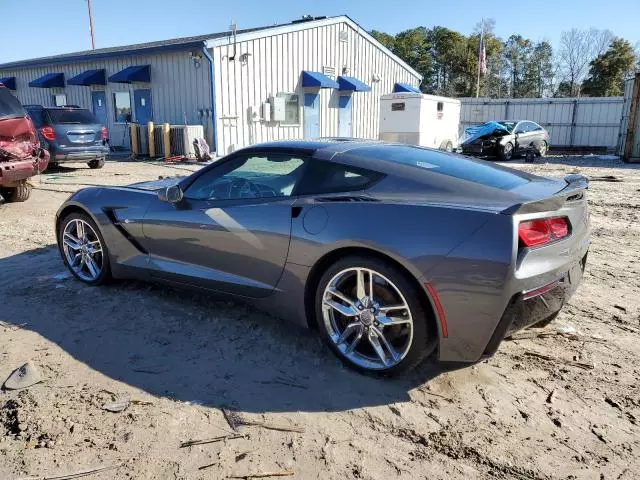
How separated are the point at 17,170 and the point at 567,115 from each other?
2464 cm

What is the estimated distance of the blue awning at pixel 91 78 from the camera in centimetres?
1944

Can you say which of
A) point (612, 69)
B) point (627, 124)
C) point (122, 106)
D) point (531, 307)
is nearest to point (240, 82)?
point (122, 106)

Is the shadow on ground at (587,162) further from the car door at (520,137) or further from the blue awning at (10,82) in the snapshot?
the blue awning at (10,82)

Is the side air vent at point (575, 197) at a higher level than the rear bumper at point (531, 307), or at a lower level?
higher

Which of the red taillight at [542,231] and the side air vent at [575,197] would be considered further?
the side air vent at [575,197]

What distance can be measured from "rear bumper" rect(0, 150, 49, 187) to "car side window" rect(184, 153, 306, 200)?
5060 mm

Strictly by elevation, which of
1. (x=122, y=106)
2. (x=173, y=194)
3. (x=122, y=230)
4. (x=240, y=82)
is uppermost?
(x=240, y=82)

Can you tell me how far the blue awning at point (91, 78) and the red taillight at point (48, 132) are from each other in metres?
7.75

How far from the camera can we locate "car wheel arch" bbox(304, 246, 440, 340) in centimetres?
279

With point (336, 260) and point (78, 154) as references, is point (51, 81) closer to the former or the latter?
point (78, 154)

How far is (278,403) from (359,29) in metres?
21.4

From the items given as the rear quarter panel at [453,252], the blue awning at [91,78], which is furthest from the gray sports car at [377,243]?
the blue awning at [91,78]

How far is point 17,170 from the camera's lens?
7695mm

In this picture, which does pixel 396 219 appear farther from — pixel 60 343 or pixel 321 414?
pixel 60 343
